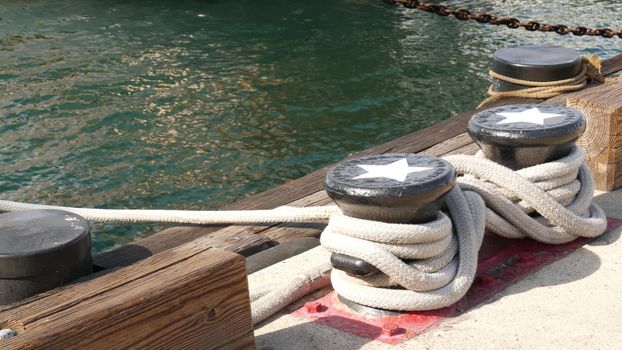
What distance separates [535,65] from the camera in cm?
538

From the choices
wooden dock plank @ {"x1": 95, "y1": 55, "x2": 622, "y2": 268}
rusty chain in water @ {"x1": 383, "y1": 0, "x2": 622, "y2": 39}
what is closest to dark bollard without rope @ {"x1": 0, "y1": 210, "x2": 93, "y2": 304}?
wooden dock plank @ {"x1": 95, "y1": 55, "x2": 622, "y2": 268}

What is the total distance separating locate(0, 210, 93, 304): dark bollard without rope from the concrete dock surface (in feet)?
2.17

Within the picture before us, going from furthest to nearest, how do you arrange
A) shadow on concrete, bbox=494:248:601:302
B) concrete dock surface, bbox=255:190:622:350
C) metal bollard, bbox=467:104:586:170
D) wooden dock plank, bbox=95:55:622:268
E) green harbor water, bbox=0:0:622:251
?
green harbor water, bbox=0:0:622:251 < wooden dock plank, bbox=95:55:622:268 < metal bollard, bbox=467:104:586:170 < shadow on concrete, bbox=494:248:601:302 < concrete dock surface, bbox=255:190:622:350

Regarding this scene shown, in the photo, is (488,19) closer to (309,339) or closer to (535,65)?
(535,65)

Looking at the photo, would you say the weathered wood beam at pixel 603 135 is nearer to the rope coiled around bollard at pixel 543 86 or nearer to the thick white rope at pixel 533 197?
the thick white rope at pixel 533 197

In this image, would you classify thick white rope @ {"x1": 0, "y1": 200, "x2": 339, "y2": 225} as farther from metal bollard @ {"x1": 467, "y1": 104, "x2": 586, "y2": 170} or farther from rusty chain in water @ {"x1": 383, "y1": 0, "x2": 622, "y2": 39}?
rusty chain in water @ {"x1": 383, "y1": 0, "x2": 622, "y2": 39}

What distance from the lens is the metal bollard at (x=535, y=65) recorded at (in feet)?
17.8

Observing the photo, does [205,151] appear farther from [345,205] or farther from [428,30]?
[428,30]

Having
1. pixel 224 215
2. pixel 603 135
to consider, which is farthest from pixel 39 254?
pixel 603 135

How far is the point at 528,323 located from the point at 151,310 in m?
1.29

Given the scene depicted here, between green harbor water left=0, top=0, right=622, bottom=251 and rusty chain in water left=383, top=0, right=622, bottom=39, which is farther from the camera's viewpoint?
green harbor water left=0, top=0, right=622, bottom=251

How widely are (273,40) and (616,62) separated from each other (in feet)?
23.4

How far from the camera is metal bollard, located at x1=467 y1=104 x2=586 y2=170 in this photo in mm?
3520

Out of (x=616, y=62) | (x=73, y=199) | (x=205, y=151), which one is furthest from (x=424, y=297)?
(x=205, y=151)
